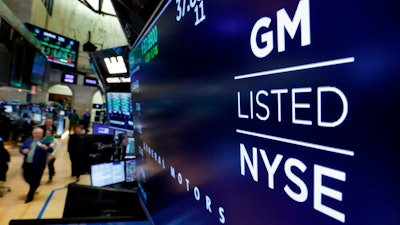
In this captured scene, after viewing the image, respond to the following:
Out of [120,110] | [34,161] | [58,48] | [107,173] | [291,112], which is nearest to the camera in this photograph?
[291,112]

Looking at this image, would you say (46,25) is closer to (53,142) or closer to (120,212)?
(53,142)

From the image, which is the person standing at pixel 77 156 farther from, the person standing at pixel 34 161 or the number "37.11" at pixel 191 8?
the number "37.11" at pixel 191 8

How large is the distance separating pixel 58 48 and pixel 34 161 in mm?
8361

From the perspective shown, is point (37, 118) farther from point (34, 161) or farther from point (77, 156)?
point (34, 161)

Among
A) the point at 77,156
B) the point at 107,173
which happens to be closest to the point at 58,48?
the point at 77,156

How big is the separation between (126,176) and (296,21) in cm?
356

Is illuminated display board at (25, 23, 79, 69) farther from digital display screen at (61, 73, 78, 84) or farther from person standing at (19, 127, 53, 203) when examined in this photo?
person standing at (19, 127, 53, 203)

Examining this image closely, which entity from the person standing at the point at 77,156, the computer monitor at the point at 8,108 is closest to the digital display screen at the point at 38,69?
the computer monitor at the point at 8,108

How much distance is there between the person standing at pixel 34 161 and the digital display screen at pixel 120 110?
282 centimetres

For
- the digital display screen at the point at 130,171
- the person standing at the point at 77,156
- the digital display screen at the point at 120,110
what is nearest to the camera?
the digital display screen at the point at 120,110

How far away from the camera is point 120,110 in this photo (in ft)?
10.7

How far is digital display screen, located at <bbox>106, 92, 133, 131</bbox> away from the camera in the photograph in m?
3.01

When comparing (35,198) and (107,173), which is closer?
(107,173)

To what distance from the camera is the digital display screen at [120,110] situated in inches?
118
